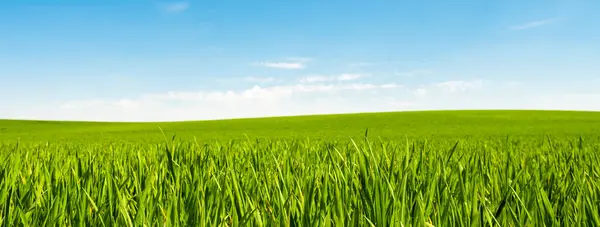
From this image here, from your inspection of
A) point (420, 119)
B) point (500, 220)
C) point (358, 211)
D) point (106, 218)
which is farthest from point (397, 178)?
point (420, 119)

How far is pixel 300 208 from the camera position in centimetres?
151

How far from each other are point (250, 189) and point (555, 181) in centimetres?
146

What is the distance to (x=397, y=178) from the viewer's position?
2.03 metres

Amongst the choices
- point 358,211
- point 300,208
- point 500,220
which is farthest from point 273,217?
point 500,220

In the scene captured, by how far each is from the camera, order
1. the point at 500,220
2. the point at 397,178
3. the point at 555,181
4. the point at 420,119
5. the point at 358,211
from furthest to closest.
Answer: the point at 420,119, the point at 555,181, the point at 397,178, the point at 500,220, the point at 358,211

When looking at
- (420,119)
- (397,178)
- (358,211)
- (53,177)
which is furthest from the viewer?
(420,119)

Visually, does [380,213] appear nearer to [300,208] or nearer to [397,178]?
[300,208]

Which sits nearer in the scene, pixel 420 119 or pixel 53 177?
pixel 53 177

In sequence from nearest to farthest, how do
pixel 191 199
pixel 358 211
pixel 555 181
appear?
pixel 358 211
pixel 191 199
pixel 555 181

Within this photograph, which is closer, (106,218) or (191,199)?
(106,218)

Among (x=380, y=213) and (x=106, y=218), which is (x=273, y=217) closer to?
(x=380, y=213)

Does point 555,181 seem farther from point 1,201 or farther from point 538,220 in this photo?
point 1,201

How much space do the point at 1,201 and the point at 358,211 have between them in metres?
1.34

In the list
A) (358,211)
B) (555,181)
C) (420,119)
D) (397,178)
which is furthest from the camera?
(420,119)
